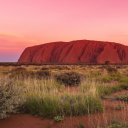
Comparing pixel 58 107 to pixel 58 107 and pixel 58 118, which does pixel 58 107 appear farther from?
pixel 58 118

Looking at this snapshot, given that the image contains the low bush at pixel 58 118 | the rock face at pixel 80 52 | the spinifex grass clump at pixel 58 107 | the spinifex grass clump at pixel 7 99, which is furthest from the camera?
the rock face at pixel 80 52

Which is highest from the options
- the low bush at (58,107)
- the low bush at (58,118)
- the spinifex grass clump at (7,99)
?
the spinifex grass clump at (7,99)

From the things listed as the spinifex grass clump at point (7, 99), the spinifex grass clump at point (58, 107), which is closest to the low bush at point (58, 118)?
the spinifex grass clump at point (58, 107)

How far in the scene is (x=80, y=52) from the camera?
338 feet

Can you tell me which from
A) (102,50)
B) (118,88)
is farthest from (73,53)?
(118,88)

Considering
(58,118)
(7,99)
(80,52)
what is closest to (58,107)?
(58,118)

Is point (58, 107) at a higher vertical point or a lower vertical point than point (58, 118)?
higher

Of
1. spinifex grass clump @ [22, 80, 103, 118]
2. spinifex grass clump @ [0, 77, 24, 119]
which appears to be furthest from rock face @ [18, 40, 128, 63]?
spinifex grass clump @ [0, 77, 24, 119]

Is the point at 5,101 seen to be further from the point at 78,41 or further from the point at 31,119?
the point at 78,41

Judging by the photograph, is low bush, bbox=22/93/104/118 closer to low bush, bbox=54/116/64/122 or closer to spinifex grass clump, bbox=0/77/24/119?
low bush, bbox=54/116/64/122

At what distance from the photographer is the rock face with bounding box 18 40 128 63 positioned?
9769 centimetres

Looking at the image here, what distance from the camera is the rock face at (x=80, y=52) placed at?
97688 millimetres

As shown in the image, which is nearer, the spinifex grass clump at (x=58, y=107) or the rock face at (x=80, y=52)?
the spinifex grass clump at (x=58, y=107)

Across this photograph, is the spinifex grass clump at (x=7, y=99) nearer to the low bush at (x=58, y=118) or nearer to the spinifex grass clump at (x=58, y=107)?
the spinifex grass clump at (x=58, y=107)
